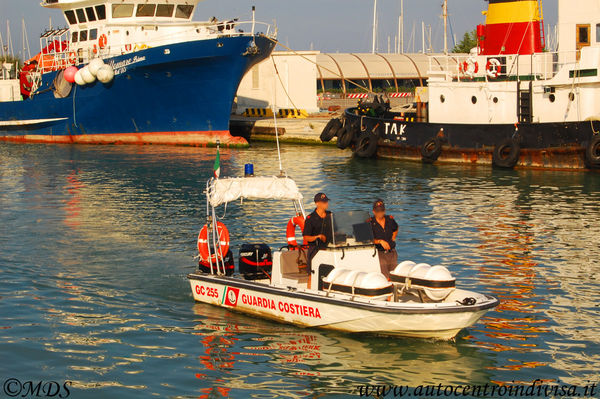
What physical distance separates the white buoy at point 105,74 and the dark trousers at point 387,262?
32.0m

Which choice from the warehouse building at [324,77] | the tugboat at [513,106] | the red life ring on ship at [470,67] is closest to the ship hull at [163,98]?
the warehouse building at [324,77]

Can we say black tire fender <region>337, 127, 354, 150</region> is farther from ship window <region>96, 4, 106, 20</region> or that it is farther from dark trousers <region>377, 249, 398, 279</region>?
dark trousers <region>377, 249, 398, 279</region>

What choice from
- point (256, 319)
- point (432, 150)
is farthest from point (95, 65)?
point (256, 319)

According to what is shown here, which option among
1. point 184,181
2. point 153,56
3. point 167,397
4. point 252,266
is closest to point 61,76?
point 153,56

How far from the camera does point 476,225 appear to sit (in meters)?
20.7

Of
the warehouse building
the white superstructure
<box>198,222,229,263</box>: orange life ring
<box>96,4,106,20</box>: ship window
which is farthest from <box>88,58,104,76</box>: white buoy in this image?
<box>198,222,229,263</box>: orange life ring

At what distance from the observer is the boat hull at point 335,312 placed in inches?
444

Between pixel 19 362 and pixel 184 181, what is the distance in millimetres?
18257

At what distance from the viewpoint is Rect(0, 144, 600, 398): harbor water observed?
1082cm

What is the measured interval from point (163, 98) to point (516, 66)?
1838 centimetres

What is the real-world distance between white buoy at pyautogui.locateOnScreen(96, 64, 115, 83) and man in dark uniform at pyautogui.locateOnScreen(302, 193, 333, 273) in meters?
31.6

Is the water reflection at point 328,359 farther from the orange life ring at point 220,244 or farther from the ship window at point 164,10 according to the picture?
the ship window at point 164,10

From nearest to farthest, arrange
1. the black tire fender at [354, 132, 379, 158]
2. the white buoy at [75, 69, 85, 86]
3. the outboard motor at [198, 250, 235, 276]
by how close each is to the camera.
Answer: the outboard motor at [198, 250, 235, 276] < the black tire fender at [354, 132, 379, 158] < the white buoy at [75, 69, 85, 86]

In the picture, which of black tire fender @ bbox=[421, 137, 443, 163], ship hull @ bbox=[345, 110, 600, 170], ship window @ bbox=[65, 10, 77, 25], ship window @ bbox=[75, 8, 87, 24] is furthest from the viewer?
ship window @ bbox=[65, 10, 77, 25]
